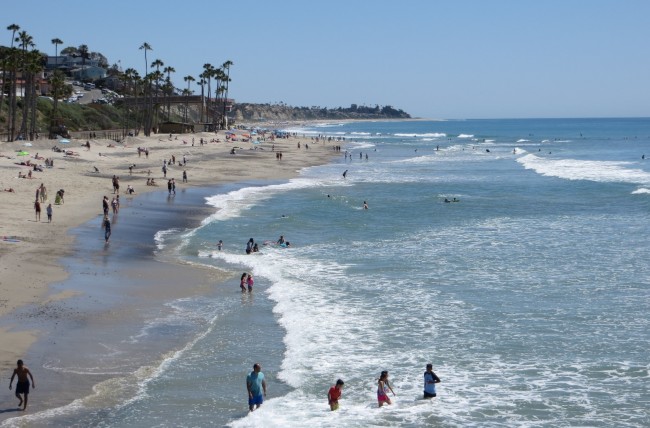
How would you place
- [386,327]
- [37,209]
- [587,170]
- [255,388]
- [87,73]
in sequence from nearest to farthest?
[255,388] → [386,327] → [37,209] → [587,170] → [87,73]

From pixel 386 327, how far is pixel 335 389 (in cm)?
550

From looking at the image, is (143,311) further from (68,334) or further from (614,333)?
(614,333)

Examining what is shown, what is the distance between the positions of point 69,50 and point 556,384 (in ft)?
536

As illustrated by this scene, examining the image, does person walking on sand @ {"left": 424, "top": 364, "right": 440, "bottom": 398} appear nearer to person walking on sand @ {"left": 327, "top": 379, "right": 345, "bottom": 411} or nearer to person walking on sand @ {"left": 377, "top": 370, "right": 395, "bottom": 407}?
person walking on sand @ {"left": 377, "top": 370, "right": 395, "bottom": 407}

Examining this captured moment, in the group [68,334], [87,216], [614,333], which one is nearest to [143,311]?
[68,334]

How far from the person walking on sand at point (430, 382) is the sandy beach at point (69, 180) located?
26.3 feet

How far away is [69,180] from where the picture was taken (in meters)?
46.8

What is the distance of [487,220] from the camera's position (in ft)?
128

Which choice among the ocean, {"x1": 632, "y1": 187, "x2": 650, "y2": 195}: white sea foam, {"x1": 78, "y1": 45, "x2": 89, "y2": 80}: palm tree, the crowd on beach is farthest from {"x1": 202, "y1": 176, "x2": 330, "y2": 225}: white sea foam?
{"x1": 78, "y1": 45, "x2": 89, "y2": 80}: palm tree

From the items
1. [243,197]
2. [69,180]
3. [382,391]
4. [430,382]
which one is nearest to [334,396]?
[382,391]

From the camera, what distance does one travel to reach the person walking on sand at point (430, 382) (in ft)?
49.8

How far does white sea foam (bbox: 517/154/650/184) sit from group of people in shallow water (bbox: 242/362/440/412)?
157 ft

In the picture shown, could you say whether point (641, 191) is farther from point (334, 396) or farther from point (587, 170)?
point (334, 396)

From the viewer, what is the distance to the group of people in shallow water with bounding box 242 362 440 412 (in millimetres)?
14336
